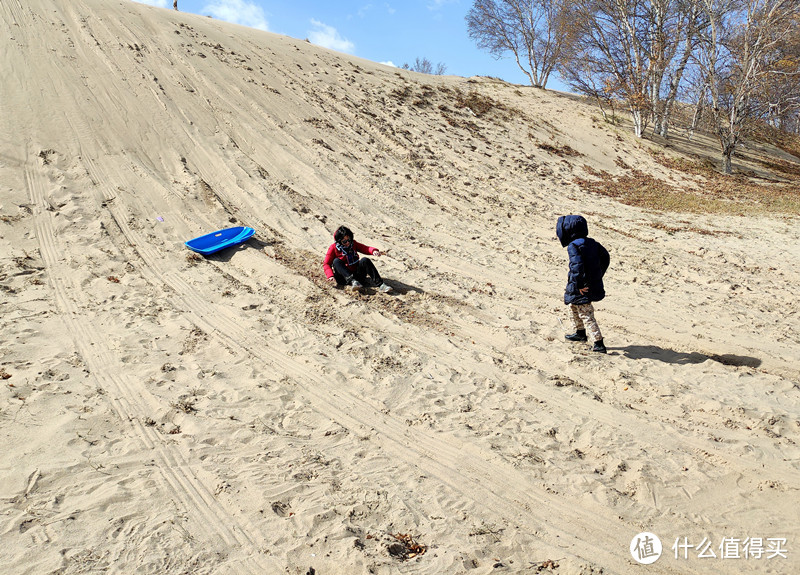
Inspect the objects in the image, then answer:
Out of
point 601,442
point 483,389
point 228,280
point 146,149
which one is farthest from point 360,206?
point 601,442

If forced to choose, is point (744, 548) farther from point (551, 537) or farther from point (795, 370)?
point (795, 370)

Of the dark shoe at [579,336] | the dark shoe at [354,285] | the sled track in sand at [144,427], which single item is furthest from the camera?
the dark shoe at [354,285]

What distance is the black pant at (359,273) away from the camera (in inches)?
318

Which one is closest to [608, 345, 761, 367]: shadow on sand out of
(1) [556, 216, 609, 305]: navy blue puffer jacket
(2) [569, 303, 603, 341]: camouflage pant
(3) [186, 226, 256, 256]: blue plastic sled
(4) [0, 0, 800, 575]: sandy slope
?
(4) [0, 0, 800, 575]: sandy slope

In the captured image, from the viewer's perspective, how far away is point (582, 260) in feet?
20.0

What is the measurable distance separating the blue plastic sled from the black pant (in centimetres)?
247

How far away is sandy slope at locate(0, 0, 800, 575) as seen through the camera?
11.9 ft

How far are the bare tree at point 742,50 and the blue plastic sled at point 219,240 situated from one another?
66.7 ft

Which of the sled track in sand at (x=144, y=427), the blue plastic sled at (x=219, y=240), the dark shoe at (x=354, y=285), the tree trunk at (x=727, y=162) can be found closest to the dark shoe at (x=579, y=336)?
the dark shoe at (x=354, y=285)

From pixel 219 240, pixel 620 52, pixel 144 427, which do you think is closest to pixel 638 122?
pixel 620 52

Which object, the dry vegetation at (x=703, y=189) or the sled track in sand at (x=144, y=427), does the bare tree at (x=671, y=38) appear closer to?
the dry vegetation at (x=703, y=189)

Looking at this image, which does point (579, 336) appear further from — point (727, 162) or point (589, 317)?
point (727, 162)

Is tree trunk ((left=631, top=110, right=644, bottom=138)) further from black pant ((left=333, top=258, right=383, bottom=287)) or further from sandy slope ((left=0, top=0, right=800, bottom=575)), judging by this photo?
black pant ((left=333, top=258, right=383, bottom=287))

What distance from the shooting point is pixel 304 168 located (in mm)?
13758
